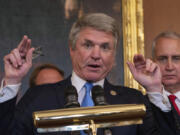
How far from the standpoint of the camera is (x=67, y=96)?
50.0 inches

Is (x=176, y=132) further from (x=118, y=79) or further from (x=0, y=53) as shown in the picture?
(x=0, y=53)

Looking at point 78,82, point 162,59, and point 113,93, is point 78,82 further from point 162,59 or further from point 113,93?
point 162,59

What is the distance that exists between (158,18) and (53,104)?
268cm

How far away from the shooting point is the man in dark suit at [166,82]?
1886 mm

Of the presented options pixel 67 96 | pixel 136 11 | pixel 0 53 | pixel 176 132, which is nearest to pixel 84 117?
pixel 67 96

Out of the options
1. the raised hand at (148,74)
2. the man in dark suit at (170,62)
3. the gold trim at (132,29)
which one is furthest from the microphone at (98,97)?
the gold trim at (132,29)

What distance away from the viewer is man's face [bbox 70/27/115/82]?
180cm

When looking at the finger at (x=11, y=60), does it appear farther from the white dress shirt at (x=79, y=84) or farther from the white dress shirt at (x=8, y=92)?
the white dress shirt at (x=79, y=84)

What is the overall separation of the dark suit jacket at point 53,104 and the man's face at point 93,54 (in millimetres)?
142

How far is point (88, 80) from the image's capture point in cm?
182

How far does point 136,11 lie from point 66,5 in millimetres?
854

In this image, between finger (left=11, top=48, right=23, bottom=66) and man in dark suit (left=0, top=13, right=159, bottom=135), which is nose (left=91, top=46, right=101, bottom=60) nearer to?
man in dark suit (left=0, top=13, right=159, bottom=135)

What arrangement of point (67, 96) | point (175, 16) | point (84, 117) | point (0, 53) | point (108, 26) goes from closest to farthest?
point (84, 117) < point (67, 96) < point (108, 26) < point (0, 53) < point (175, 16)

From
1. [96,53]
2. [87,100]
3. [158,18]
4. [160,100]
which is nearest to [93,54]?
[96,53]
